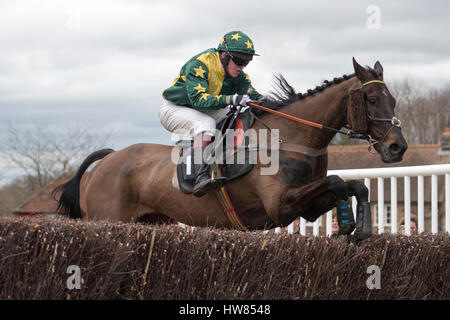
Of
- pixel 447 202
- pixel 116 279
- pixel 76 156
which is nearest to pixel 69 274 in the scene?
pixel 116 279

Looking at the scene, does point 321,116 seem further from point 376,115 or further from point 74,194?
point 74,194

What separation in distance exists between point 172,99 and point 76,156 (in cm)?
2767

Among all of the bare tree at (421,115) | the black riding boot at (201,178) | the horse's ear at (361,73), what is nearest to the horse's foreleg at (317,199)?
the black riding boot at (201,178)

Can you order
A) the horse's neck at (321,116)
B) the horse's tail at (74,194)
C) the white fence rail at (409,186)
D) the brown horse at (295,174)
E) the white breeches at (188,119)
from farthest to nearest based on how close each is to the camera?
the horse's tail at (74,194), the white fence rail at (409,186), the white breeches at (188,119), the horse's neck at (321,116), the brown horse at (295,174)

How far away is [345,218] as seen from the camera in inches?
187

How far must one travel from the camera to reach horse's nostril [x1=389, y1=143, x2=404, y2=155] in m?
4.72

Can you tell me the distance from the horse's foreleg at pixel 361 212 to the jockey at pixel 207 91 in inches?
47.1

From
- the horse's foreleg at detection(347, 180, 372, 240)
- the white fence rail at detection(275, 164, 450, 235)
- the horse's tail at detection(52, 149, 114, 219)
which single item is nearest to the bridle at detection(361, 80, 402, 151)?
the horse's foreleg at detection(347, 180, 372, 240)

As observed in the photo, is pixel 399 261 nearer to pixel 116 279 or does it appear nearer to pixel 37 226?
pixel 116 279

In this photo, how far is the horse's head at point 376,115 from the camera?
475 cm

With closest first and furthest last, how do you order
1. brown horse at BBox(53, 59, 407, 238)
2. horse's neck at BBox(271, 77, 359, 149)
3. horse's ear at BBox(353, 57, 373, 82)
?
brown horse at BBox(53, 59, 407, 238)
horse's ear at BBox(353, 57, 373, 82)
horse's neck at BBox(271, 77, 359, 149)

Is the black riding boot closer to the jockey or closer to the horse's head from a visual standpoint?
the jockey

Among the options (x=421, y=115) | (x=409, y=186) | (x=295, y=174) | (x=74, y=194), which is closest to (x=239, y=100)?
(x=295, y=174)

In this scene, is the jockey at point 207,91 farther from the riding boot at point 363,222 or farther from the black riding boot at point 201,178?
the riding boot at point 363,222
